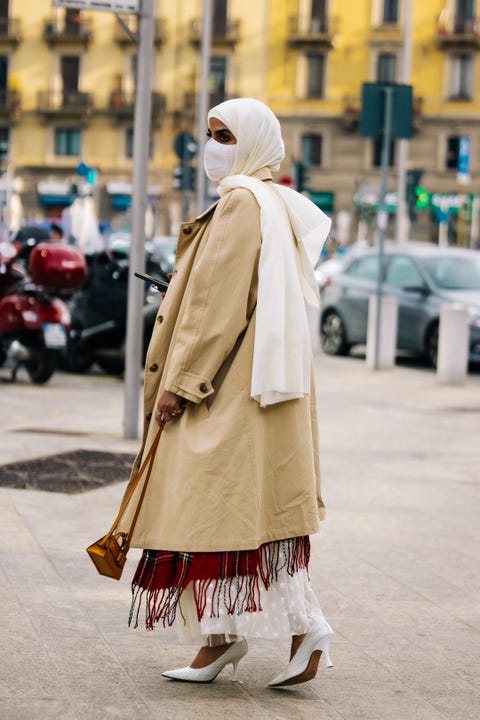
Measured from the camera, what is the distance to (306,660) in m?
4.39

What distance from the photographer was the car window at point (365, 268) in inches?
755

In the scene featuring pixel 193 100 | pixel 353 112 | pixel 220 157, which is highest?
pixel 193 100

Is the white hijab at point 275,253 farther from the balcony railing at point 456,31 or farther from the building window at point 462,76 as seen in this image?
the building window at point 462,76

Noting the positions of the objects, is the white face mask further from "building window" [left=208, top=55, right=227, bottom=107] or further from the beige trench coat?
"building window" [left=208, top=55, right=227, bottom=107]

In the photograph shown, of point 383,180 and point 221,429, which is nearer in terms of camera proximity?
point 221,429

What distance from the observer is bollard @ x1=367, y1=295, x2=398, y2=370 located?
16.9m

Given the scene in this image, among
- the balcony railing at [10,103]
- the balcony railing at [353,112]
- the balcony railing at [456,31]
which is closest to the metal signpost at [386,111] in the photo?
the balcony railing at [353,112]

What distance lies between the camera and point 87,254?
48.9 ft

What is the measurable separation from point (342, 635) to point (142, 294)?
498cm

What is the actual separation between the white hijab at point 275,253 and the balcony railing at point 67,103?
188 ft

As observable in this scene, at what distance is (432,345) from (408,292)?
852mm

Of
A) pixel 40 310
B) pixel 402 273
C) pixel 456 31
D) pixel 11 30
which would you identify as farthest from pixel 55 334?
pixel 11 30

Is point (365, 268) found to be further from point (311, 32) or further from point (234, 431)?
point (311, 32)

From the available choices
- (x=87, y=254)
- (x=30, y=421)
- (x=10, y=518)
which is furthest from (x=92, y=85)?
(x=10, y=518)
